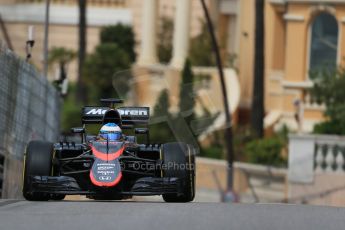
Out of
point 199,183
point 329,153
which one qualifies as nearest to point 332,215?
point 329,153

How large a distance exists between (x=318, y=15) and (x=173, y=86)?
556cm

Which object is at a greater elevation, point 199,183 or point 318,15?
point 318,15

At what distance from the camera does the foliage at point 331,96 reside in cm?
4216

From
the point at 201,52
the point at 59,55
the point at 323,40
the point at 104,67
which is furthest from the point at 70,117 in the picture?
the point at 323,40

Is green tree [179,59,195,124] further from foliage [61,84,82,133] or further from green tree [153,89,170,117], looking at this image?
foliage [61,84,82,133]

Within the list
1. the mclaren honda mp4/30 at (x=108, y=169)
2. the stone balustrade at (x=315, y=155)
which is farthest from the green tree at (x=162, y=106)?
the mclaren honda mp4/30 at (x=108, y=169)

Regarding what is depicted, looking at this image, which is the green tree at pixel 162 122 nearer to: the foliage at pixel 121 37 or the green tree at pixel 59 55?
the foliage at pixel 121 37

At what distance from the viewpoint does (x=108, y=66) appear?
58.3 metres

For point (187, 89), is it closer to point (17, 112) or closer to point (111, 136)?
point (17, 112)

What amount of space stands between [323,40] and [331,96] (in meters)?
3.52

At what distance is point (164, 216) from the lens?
733 inches

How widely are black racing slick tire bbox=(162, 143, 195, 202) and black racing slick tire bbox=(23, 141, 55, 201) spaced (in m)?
1.55

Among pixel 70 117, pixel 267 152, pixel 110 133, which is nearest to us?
pixel 110 133

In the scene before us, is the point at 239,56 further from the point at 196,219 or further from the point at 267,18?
the point at 196,219
